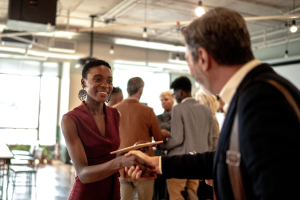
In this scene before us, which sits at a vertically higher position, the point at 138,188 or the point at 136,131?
the point at 136,131

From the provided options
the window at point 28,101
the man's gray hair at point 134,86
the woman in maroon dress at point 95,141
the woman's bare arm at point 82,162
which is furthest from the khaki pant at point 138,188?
the window at point 28,101

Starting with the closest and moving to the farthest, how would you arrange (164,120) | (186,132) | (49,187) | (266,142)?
1. (266,142)
2. (186,132)
3. (164,120)
4. (49,187)

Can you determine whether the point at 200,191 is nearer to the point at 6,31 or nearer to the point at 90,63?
the point at 90,63

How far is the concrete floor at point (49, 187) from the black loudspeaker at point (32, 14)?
313 centimetres

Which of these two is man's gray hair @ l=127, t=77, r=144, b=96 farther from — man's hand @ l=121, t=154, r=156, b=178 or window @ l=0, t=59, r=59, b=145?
window @ l=0, t=59, r=59, b=145

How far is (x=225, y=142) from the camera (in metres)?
0.90

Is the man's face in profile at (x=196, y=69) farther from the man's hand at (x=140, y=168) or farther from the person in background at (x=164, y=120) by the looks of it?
the person in background at (x=164, y=120)

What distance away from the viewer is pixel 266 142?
76 cm

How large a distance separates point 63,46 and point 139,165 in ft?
28.2

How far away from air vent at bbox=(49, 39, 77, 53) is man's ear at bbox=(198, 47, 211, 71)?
8.71 meters

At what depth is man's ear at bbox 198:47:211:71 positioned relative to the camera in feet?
3.23

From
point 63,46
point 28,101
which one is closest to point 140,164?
point 63,46

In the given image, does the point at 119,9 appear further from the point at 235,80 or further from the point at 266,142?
the point at 266,142

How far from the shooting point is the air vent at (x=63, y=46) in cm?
918
